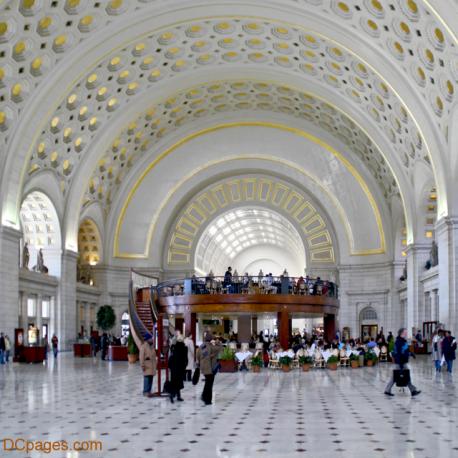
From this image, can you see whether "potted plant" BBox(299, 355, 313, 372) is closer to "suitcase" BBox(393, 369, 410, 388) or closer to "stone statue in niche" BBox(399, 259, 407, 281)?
"suitcase" BBox(393, 369, 410, 388)

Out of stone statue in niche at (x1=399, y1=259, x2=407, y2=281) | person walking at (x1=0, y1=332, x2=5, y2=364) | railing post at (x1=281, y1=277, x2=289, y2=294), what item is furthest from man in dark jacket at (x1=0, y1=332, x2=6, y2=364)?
stone statue in niche at (x1=399, y1=259, x2=407, y2=281)

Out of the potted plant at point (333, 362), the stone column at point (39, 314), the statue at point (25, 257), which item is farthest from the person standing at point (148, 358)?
the stone column at point (39, 314)

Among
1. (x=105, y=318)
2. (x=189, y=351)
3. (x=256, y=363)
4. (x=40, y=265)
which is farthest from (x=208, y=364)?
(x=105, y=318)

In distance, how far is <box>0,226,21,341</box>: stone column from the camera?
105 ft

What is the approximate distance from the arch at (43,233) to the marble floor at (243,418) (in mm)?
18802

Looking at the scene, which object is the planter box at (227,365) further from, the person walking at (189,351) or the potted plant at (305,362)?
the person walking at (189,351)

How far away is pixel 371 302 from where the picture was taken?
45875 millimetres

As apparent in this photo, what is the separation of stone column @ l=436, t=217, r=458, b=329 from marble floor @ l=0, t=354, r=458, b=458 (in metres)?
9.91

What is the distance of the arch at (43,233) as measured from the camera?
3953 cm

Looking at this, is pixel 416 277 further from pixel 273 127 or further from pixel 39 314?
pixel 39 314

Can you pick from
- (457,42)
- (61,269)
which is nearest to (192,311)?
(61,269)

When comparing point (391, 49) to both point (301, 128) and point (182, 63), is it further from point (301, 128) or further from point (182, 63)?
point (301, 128)

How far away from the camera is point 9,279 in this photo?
3281cm

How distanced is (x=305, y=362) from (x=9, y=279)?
14.4 m
